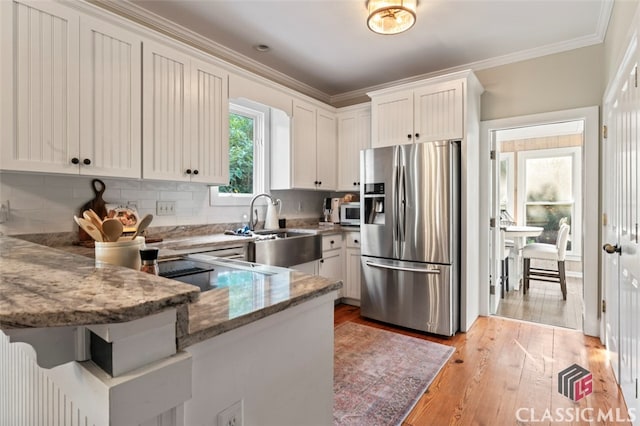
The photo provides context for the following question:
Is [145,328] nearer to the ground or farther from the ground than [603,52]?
nearer to the ground

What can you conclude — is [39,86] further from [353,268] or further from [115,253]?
[353,268]

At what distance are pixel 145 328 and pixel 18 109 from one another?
76.0 inches

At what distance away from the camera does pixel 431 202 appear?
9.49ft

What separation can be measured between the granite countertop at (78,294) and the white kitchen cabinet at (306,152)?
9.08ft

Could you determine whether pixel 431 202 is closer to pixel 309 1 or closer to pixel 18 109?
pixel 309 1

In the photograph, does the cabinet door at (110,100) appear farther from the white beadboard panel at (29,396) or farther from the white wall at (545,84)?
the white wall at (545,84)

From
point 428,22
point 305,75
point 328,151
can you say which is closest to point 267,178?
point 328,151

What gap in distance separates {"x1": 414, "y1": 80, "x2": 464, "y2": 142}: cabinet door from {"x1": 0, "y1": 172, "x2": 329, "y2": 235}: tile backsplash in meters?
1.95

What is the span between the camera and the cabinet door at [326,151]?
12.4 feet

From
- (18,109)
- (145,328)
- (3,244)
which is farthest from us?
(18,109)

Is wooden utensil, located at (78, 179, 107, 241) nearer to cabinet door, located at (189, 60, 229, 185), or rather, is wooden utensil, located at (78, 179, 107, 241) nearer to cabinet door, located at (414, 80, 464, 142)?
cabinet door, located at (189, 60, 229, 185)

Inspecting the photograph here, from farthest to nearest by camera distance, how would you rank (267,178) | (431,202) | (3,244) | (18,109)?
(267,178)
(431,202)
(18,109)
(3,244)

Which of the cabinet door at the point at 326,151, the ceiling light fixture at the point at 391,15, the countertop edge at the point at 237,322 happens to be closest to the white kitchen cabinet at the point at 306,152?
the cabinet door at the point at 326,151

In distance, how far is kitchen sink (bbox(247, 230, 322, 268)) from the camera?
2709 millimetres
